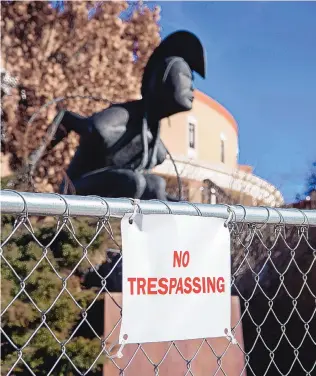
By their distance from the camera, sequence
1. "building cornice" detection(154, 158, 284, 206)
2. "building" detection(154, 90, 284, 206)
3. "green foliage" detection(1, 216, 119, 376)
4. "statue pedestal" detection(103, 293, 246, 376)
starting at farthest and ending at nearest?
"building" detection(154, 90, 284, 206) → "building cornice" detection(154, 158, 284, 206) → "green foliage" detection(1, 216, 119, 376) → "statue pedestal" detection(103, 293, 246, 376)

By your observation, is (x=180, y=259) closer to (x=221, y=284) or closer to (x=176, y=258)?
(x=176, y=258)

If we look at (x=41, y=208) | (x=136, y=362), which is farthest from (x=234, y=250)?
(x=41, y=208)

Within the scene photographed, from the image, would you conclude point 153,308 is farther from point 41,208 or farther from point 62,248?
point 62,248

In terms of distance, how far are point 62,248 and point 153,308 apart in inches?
61.9

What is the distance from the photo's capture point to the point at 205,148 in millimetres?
20594

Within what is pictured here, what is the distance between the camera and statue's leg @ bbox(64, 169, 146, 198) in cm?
459

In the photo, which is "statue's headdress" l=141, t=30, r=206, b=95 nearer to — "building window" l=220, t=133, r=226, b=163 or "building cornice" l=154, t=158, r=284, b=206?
"building cornice" l=154, t=158, r=284, b=206

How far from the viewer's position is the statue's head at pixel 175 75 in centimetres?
506

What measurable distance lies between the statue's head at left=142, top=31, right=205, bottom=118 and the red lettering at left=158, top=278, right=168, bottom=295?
12.0 ft

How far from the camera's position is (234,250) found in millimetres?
5523

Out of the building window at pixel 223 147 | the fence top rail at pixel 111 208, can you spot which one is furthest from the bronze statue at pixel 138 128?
the building window at pixel 223 147

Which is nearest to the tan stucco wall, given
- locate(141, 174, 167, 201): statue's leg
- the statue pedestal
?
locate(141, 174, 167, 201): statue's leg

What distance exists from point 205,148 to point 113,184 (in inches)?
633

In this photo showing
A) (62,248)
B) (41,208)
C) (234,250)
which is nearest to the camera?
(41,208)
